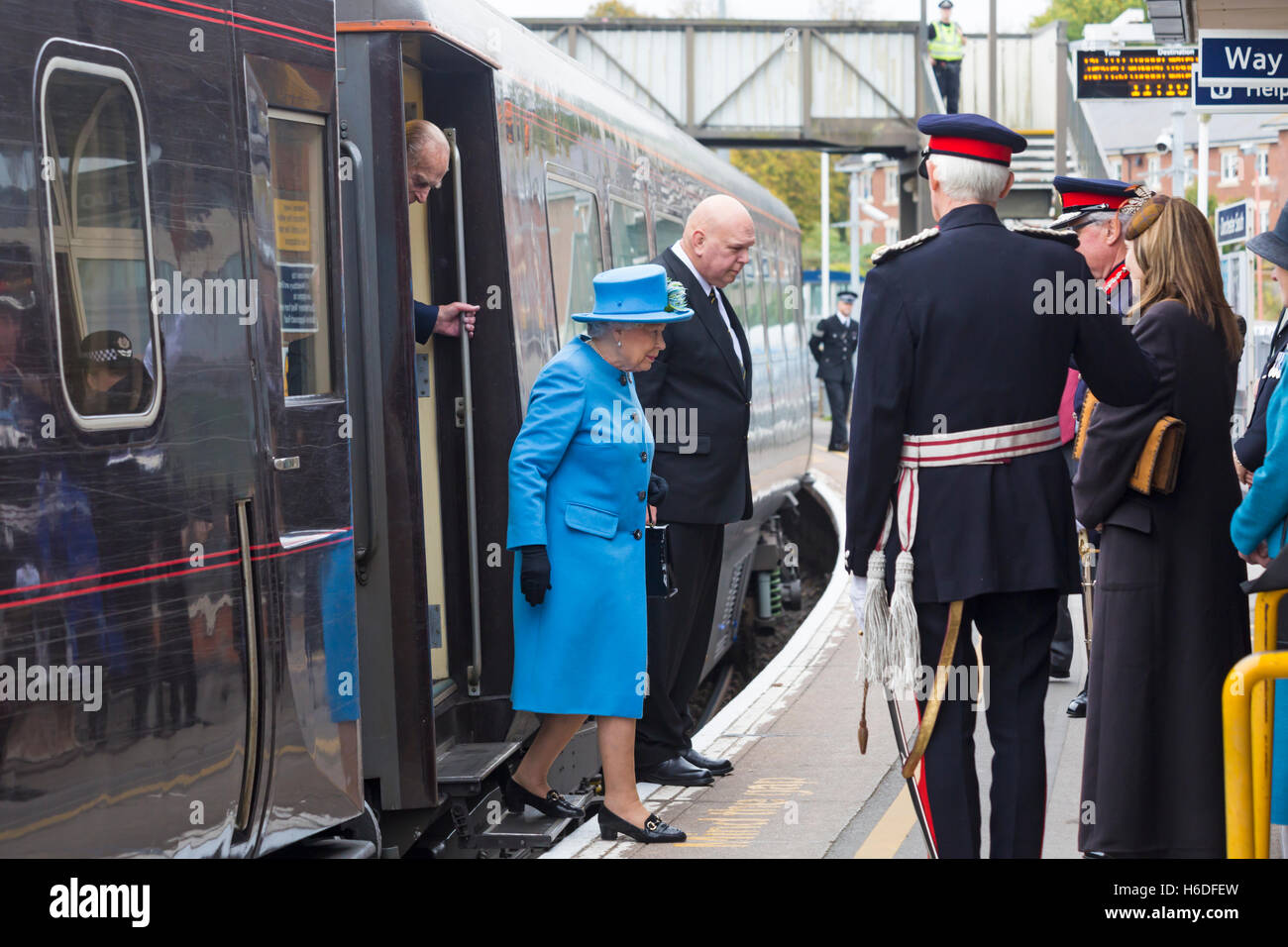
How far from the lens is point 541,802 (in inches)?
229

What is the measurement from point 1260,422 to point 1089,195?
1145 mm

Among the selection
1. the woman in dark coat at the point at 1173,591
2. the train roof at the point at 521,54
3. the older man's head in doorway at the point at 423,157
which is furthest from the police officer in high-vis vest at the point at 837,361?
the woman in dark coat at the point at 1173,591

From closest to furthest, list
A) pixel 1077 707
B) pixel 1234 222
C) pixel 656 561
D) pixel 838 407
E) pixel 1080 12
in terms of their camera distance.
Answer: pixel 656 561
pixel 1077 707
pixel 1234 222
pixel 838 407
pixel 1080 12

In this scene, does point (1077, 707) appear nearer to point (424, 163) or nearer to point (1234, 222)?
point (424, 163)

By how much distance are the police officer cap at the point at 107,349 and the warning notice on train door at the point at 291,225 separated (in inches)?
31.9

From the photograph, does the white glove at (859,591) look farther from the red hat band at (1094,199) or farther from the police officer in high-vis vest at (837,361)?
the police officer in high-vis vest at (837,361)

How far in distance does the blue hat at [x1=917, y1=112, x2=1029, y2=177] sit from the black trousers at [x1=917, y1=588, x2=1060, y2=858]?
116 centimetres

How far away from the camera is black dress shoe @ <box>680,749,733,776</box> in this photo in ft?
21.5

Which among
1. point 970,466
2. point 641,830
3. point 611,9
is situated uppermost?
point 611,9

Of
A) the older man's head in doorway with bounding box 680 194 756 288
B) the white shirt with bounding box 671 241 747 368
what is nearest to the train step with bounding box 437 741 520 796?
the white shirt with bounding box 671 241 747 368

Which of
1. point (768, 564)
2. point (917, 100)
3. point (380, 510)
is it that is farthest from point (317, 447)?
point (917, 100)

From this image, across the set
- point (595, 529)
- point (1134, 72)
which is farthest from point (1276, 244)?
point (1134, 72)

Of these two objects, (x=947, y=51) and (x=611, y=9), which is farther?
(x=611, y=9)

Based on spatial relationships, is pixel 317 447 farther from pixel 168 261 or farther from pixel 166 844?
pixel 166 844
